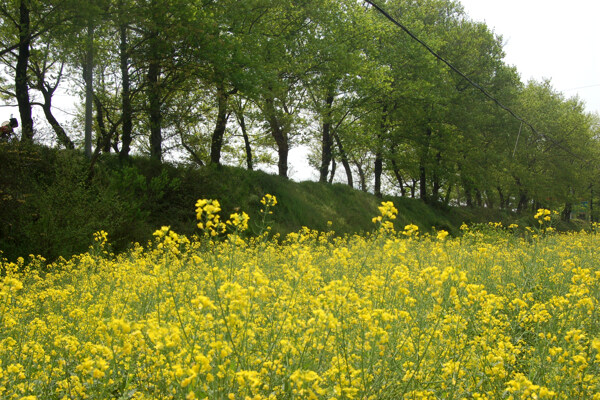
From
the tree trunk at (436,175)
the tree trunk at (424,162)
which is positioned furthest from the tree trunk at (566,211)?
the tree trunk at (424,162)

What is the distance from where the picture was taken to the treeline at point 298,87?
10.6 metres

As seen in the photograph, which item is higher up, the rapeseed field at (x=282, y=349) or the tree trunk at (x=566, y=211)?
the tree trunk at (x=566, y=211)

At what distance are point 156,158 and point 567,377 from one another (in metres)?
11.0

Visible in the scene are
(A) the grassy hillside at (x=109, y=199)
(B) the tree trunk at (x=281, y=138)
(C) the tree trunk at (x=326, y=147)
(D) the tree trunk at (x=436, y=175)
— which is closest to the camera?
(A) the grassy hillside at (x=109, y=199)

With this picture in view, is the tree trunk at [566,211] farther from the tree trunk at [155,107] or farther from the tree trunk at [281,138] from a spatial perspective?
the tree trunk at [155,107]

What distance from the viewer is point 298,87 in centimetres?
1733

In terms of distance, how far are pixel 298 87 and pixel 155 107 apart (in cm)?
758

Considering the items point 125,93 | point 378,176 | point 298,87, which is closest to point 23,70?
point 125,93

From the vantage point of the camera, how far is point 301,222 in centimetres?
1455

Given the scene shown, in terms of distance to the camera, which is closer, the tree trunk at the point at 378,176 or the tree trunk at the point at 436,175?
→ the tree trunk at the point at 378,176

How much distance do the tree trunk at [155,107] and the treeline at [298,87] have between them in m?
0.04

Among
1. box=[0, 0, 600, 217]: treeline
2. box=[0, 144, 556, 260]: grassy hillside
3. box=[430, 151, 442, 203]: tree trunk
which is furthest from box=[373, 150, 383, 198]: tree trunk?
box=[0, 144, 556, 260]: grassy hillside

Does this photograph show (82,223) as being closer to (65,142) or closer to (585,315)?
(65,142)

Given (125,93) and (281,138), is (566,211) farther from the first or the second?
(125,93)
